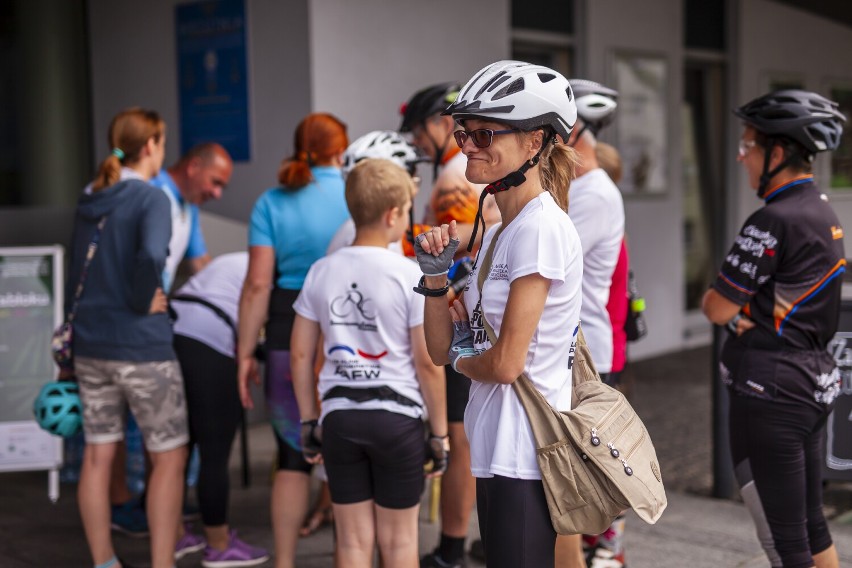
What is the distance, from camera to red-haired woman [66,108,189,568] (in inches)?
161

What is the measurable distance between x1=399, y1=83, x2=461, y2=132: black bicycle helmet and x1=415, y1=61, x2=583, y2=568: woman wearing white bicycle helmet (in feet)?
5.76

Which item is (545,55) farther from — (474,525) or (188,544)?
(188,544)

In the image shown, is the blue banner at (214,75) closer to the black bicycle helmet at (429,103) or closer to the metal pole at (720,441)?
the black bicycle helmet at (429,103)

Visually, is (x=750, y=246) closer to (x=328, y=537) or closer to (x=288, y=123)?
(x=328, y=537)

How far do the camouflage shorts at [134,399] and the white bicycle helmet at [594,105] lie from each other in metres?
1.86

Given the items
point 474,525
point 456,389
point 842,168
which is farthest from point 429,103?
point 842,168

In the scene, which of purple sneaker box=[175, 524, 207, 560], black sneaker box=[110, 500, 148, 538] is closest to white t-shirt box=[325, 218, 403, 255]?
purple sneaker box=[175, 524, 207, 560]

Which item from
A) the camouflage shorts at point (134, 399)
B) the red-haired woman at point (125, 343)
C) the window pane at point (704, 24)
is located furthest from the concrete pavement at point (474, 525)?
the window pane at point (704, 24)

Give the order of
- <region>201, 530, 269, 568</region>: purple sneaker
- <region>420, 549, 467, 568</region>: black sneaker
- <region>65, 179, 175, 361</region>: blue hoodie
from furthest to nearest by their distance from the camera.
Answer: <region>201, 530, 269, 568</region>: purple sneaker, <region>420, 549, 467, 568</region>: black sneaker, <region>65, 179, 175, 361</region>: blue hoodie

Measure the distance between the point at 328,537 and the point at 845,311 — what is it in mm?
2636

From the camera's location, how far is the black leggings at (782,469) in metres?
3.39

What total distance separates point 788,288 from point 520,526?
4.53ft

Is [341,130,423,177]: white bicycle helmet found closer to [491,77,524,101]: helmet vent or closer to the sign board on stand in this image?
[491,77,524,101]: helmet vent

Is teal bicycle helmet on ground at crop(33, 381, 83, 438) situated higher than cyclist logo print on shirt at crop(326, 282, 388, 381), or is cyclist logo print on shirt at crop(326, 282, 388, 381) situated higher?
cyclist logo print on shirt at crop(326, 282, 388, 381)
